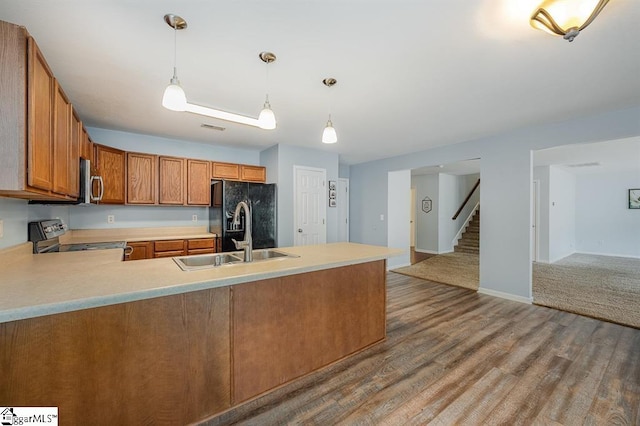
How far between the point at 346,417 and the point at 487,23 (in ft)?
8.48

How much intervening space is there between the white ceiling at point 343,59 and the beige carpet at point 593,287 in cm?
244

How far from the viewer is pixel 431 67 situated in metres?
2.13

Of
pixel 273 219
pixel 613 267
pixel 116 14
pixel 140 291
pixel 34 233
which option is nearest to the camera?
pixel 140 291

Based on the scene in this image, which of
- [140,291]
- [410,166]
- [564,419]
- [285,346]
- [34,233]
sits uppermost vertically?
[410,166]

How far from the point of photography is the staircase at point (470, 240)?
762 centimetres

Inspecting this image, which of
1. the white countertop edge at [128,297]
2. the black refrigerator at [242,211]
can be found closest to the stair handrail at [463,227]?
the black refrigerator at [242,211]

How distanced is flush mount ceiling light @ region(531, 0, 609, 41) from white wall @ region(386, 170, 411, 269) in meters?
4.24

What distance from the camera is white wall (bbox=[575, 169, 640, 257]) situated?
6926 mm

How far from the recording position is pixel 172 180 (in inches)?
163

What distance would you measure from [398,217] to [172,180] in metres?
4.48

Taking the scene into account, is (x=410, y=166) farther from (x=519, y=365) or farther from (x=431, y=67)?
(x=519, y=365)

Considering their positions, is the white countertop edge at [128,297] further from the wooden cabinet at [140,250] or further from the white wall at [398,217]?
the white wall at [398,217]

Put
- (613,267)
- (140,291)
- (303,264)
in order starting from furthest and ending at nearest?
(613,267)
(303,264)
(140,291)

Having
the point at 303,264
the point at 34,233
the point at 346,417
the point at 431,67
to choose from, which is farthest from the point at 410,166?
the point at 34,233
